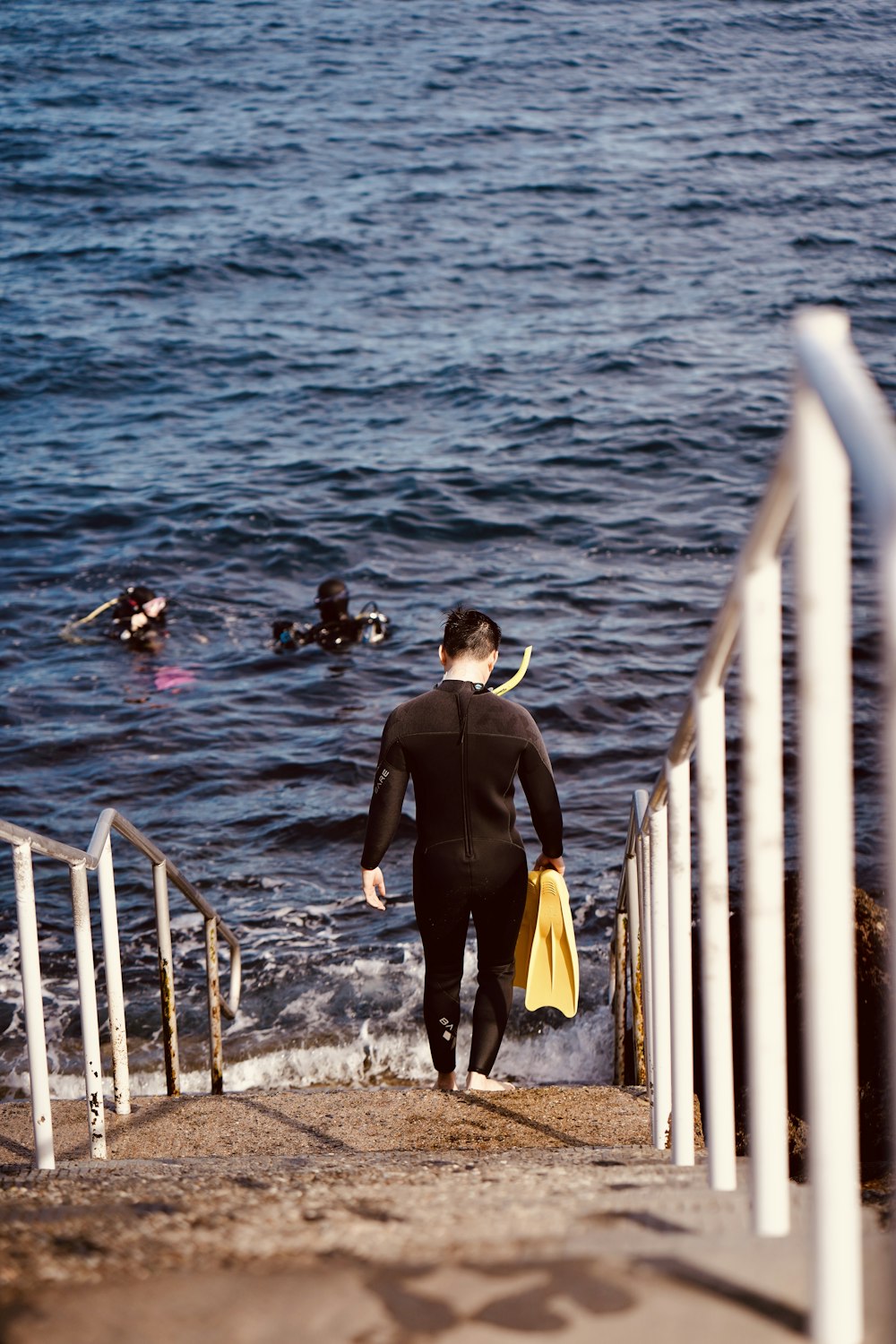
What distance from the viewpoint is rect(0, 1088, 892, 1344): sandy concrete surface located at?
1.41 meters

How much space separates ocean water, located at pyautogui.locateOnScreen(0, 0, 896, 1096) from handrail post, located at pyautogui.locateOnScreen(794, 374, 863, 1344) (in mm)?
5708

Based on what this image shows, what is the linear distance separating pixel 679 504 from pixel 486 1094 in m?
12.3

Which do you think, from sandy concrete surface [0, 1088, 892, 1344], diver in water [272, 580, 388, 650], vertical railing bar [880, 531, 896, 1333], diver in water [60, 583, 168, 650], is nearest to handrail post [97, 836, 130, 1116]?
sandy concrete surface [0, 1088, 892, 1344]

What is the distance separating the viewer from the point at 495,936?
4727 mm

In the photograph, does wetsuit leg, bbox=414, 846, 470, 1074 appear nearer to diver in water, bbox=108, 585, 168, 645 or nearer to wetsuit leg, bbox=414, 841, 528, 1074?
wetsuit leg, bbox=414, 841, 528, 1074

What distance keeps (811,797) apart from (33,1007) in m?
2.51

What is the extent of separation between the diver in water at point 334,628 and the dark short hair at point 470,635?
828 centimetres

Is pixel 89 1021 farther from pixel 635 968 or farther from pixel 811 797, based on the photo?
pixel 811 797

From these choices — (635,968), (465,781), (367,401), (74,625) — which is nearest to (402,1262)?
(465,781)

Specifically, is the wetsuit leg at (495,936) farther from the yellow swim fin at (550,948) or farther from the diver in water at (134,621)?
the diver in water at (134,621)

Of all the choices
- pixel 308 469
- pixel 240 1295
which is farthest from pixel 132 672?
pixel 240 1295

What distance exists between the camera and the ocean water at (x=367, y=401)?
360 inches

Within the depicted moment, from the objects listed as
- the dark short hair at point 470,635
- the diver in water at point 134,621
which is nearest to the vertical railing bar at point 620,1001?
the dark short hair at point 470,635

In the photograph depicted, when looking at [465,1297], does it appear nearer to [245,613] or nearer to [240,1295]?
[240,1295]
